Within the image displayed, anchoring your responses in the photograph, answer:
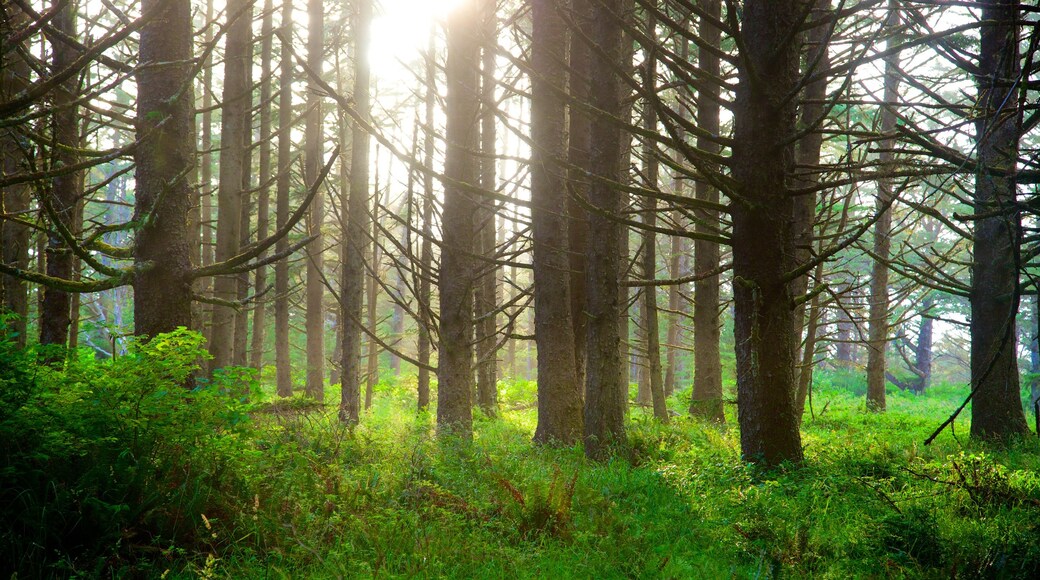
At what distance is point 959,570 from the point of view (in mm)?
4020

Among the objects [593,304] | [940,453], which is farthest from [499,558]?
[940,453]

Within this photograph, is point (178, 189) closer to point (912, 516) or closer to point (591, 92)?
point (591, 92)

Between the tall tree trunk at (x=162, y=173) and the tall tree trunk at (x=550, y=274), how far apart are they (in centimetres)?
428

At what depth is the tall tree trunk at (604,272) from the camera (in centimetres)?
708

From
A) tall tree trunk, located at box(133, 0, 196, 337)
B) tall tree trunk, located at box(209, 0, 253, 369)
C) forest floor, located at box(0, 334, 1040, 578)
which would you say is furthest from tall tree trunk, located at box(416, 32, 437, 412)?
tall tree trunk, located at box(209, 0, 253, 369)

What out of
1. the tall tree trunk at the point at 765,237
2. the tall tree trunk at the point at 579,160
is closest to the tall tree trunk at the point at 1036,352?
the tall tree trunk at the point at 765,237

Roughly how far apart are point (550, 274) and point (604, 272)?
115 centimetres

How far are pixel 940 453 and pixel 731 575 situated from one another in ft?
18.2

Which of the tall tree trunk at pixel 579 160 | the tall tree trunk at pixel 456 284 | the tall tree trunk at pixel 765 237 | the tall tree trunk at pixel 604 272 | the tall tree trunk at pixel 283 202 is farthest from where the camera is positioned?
the tall tree trunk at pixel 283 202

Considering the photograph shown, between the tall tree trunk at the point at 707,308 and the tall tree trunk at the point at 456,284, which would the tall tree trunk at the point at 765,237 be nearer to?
the tall tree trunk at the point at 456,284

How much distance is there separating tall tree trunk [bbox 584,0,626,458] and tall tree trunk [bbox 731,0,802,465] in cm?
167

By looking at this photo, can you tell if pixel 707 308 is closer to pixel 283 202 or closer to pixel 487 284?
pixel 487 284

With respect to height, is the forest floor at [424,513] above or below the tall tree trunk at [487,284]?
below

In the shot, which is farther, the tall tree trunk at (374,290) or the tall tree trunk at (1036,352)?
the tall tree trunk at (374,290)
